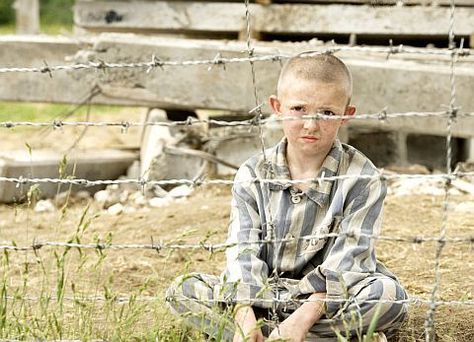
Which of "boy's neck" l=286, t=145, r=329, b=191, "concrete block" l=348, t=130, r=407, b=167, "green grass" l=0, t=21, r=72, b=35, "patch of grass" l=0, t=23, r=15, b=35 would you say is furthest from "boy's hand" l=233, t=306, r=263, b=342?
"patch of grass" l=0, t=23, r=15, b=35

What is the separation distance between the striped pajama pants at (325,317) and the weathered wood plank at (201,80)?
2.49m

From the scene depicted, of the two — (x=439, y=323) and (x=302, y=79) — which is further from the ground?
(x=302, y=79)

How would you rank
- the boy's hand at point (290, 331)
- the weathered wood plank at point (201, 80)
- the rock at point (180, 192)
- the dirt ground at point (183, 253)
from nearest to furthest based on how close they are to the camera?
the boy's hand at point (290, 331) < the dirt ground at point (183, 253) < the weathered wood plank at point (201, 80) < the rock at point (180, 192)

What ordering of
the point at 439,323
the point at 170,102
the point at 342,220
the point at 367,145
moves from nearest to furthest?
the point at 342,220 < the point at 439,323 < the point at 170,102 < the point at 367,145

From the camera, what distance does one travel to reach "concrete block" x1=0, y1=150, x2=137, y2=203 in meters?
6.85

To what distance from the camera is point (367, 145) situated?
24.2ft

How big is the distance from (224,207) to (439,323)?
2354mm

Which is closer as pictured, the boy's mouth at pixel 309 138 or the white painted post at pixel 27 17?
the boy's mouth at pixel 309 138

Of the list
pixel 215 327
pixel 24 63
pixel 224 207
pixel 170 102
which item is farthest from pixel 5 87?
pixel 215 327

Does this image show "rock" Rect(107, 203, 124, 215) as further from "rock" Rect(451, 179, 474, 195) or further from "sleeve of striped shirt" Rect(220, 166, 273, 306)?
"sleeve of striped shirt" Rect(220, 166, 273, 306)

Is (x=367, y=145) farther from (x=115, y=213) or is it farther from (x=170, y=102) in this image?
(x=115, y=213)

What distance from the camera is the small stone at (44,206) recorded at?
258 inches

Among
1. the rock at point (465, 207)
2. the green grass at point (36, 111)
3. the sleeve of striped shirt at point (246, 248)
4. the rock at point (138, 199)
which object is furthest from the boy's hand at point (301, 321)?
the green grass at point (36, 111)

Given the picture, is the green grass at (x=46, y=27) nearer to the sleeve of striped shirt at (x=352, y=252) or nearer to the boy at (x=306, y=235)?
the boy at (x=306, y=235)
